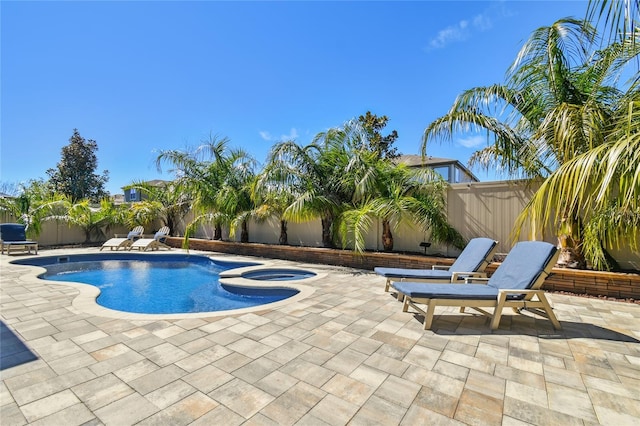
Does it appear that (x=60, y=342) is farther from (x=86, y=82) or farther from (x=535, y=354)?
(x=86, y=82)

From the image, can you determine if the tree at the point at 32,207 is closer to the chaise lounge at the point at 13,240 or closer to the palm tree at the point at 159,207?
the chaise lounge at the point at 13,240

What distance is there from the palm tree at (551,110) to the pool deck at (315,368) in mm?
2586

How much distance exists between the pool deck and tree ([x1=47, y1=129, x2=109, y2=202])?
1232 inches

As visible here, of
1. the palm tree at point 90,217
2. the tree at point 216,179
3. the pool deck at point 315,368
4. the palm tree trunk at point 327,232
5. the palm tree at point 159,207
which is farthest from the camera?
the palm tree at point 159,207

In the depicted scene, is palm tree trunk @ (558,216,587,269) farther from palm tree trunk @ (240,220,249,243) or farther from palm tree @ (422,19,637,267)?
palm tree trunk @ (240,220,249,243)

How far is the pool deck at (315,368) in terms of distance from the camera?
7.15 feet

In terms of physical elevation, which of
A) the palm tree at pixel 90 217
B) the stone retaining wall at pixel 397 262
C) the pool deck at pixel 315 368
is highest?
the palm tree at pixel 90 217

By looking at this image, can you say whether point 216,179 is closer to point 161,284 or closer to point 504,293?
point 161,284

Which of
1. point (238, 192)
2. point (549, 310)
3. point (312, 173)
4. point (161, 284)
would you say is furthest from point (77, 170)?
point (549, 310)

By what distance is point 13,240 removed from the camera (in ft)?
39.9

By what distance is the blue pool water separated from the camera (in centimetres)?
624

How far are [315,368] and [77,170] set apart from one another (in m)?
36.3

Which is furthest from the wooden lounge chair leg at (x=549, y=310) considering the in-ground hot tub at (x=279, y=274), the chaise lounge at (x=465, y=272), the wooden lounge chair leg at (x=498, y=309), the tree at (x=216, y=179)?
the tree at (x=216, y=179)

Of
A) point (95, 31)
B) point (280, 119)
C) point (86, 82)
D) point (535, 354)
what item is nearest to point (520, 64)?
point (535, 354)
